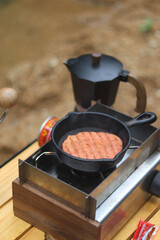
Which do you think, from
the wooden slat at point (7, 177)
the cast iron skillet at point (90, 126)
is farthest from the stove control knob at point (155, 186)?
the wooden slat at point (7, 177)

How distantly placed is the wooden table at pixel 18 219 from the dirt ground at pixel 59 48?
155cm

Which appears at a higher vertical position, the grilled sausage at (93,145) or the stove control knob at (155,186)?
the grilled sausage at (93,145)

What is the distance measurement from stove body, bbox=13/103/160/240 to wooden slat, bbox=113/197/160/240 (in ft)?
0.08

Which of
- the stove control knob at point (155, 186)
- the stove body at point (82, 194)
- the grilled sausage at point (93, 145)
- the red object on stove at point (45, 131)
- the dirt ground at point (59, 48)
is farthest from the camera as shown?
the dirt ground at point (59, 48)

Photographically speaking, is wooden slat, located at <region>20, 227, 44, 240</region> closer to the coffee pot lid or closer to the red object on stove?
the red object on stove

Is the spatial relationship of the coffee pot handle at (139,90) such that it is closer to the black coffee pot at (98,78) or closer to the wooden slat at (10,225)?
the black coffee pot at (98,78)

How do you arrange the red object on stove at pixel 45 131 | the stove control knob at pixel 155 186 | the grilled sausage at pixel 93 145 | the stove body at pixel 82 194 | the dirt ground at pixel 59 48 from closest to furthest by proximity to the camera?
the stove body at pixel 82 194 → the grilled sausage at pixel 93 145 → the stove control knob at pixel 155 186 → the red object on stove at pixel 45 131 → the dirt ground at pixel 59 48

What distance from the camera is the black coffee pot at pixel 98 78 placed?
1.67 metres

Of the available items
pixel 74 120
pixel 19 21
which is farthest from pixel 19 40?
pixel 74 120

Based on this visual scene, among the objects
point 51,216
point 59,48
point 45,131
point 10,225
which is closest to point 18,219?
point 10,225

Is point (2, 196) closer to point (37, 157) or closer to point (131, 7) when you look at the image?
point (37, 157)

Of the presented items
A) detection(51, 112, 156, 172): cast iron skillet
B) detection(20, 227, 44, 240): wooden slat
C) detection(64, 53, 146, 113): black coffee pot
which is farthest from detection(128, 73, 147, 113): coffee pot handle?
detection(20, 227, 44, 240): wooden slat

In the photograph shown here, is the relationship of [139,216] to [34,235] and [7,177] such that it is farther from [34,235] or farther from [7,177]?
[7,177]

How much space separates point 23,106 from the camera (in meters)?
3.83
